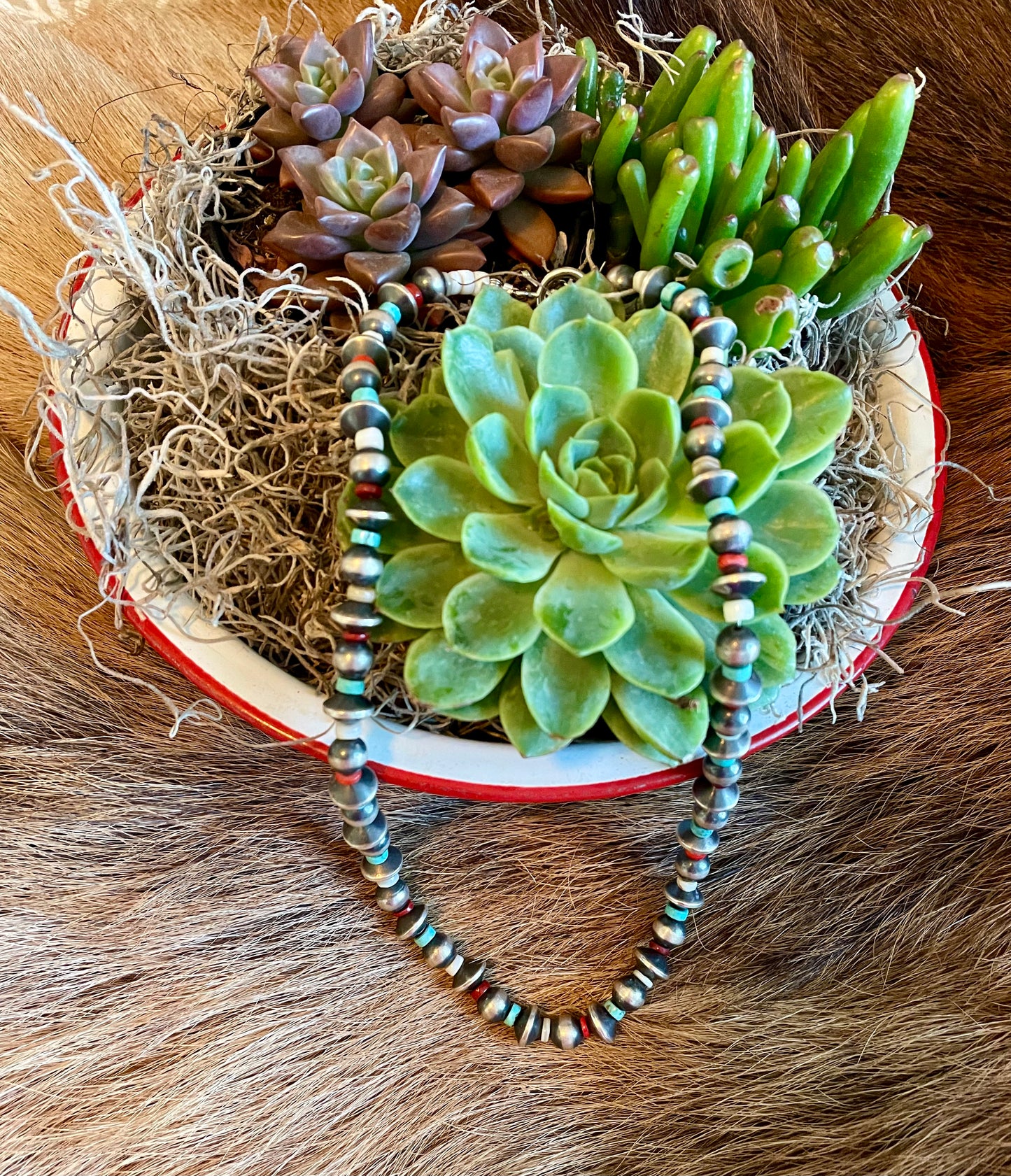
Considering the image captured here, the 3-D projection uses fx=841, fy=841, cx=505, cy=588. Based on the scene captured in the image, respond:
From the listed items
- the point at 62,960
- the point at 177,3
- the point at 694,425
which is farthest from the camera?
the point at 177,3

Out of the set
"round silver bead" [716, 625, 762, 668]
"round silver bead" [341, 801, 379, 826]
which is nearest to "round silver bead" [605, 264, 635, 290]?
"round silver bead" [716, 625, 762, 668]

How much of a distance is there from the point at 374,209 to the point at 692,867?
15.4 inches

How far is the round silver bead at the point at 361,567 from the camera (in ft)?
1.23

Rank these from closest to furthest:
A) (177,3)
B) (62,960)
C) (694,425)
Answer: (694,425)
(62,960)
(177,3)

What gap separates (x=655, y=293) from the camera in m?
0.44

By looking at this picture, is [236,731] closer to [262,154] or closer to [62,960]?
[62,960]

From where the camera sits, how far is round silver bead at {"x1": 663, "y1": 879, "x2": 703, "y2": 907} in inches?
18.7

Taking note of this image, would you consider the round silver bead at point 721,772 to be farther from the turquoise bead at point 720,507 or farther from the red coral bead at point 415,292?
the red coral bead at point 415,292

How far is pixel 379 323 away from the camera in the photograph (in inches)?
16.3

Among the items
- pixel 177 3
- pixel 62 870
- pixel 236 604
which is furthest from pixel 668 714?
pixel 177 3

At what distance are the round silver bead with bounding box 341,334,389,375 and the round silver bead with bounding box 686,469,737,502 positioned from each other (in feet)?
0.54

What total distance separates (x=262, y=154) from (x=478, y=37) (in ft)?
0.51

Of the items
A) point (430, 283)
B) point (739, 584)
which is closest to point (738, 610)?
point (739, 584)

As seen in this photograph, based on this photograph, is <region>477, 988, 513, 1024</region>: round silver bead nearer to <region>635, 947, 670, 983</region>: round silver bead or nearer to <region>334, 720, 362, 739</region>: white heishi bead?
<region>635, 947, 670, 983</region>: round silver bead
